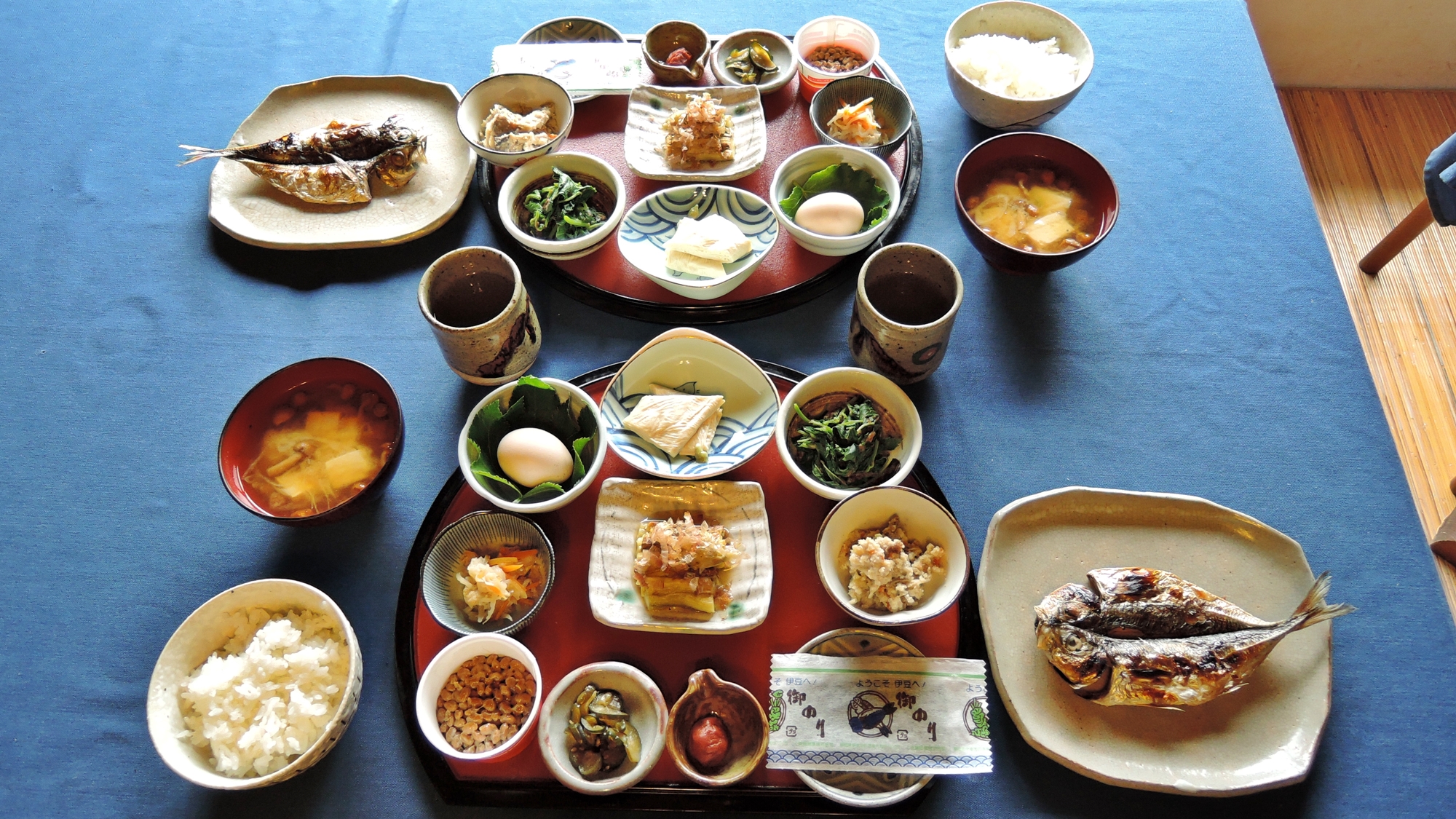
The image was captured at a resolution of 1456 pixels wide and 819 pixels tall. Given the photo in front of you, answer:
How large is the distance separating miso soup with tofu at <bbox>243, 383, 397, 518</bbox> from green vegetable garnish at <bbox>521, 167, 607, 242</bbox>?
661mm

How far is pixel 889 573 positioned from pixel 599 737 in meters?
0.65

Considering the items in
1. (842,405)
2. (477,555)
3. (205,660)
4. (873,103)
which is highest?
(873,103)

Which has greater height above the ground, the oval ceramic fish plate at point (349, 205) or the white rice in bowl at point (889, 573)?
the oval ceramic fish plate at point (349, 205)

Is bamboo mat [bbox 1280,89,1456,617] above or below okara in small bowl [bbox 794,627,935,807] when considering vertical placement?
above

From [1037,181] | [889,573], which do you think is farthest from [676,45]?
[889,573]

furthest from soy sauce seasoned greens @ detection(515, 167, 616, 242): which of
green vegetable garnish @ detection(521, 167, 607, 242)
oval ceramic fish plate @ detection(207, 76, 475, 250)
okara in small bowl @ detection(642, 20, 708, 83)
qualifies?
okara in small bowl @ detection(642, 20, 708, 83)

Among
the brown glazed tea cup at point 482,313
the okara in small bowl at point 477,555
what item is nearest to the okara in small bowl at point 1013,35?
the brown glazed tea cup at point 482,313

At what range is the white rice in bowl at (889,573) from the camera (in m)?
1.59

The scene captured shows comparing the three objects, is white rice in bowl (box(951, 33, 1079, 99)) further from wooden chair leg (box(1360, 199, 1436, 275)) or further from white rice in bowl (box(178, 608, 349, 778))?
white rice in bowl (box(178, 608, 349, 778))

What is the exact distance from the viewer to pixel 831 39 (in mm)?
2627

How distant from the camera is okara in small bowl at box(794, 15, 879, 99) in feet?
8.33

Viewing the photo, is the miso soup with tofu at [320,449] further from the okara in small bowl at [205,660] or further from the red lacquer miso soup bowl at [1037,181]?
the red lacquer miso soup bowl at [1037,181]

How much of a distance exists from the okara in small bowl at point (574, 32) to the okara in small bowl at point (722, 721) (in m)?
2.17

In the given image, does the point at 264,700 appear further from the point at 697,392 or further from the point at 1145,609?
the point at 1145,609
